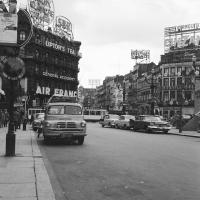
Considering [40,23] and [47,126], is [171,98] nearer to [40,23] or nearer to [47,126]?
[40,23]

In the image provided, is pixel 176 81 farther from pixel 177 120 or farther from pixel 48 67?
pixel 177 120

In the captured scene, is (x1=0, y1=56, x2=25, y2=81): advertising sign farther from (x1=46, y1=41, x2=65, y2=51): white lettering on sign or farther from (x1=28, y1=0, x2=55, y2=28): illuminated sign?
(x1=46, y1=41, x2=65, y2=51): white lettering on sign

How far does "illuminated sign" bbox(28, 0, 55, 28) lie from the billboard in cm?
2859

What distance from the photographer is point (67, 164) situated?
1213cm

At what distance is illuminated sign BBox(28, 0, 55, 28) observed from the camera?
77750 millimetres

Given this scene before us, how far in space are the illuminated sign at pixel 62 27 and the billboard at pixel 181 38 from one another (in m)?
22.5

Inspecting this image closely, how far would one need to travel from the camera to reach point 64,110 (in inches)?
798

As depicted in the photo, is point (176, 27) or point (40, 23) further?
point (176, 27)

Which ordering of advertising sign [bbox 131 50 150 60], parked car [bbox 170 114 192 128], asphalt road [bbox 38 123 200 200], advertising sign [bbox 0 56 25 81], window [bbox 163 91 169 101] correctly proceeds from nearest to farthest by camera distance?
asphalt road [bbox 38 123 200 200]
advertising sign [bbox 0 56 25 81]
parked car [bbox 170 114 192 128]
window [bbox 163 91 169 101]
advertising sign [bbox 131 50 150 60]

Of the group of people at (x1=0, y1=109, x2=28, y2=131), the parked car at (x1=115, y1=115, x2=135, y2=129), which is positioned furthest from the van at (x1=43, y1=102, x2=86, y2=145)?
the parked car at (x1=115, y1=115, x2=135, y2=129)

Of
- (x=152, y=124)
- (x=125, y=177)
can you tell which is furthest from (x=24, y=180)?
(x=152, y=124)

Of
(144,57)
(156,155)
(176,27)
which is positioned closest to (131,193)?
(156,155)

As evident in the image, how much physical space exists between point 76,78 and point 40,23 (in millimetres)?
22641

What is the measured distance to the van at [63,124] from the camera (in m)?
19.2
